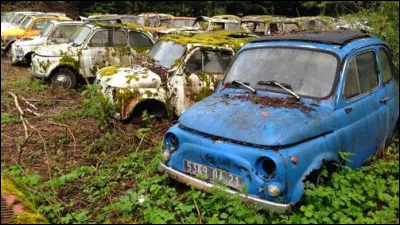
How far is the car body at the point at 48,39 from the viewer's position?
13.4 m

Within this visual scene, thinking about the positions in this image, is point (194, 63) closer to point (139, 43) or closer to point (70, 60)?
point (139, 43)

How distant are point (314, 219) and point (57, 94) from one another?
774 cm

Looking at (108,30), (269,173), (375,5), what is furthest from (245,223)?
(108,30)

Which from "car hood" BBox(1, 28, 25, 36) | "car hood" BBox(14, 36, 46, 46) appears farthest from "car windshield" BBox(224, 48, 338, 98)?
"car hood" BBox(1, 28, 25, 36)

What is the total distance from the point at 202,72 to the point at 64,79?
4855 mm

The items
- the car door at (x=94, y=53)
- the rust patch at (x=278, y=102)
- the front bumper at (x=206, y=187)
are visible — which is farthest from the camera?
the car door at (x=94, y=53)

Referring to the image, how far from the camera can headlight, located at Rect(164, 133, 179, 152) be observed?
5.11m

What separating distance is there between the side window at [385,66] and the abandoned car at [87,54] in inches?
276

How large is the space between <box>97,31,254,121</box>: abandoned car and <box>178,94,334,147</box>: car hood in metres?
2.68

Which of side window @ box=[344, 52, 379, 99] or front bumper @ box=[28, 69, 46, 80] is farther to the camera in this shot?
front bumper @ box=[28, 69, 46, 80]

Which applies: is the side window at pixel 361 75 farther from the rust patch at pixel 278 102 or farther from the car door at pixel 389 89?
the rust patch at pixel 278 102

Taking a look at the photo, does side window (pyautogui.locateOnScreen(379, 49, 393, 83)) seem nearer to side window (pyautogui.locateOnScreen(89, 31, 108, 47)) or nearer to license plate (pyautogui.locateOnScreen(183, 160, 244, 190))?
license plate (pyautogui.locateOnScreen(183, 160, 244, 190))

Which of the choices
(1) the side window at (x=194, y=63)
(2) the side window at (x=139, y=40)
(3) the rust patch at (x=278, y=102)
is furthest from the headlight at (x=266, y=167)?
(2) the side window at (x=139, y=40)

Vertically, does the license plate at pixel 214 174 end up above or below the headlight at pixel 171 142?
below
